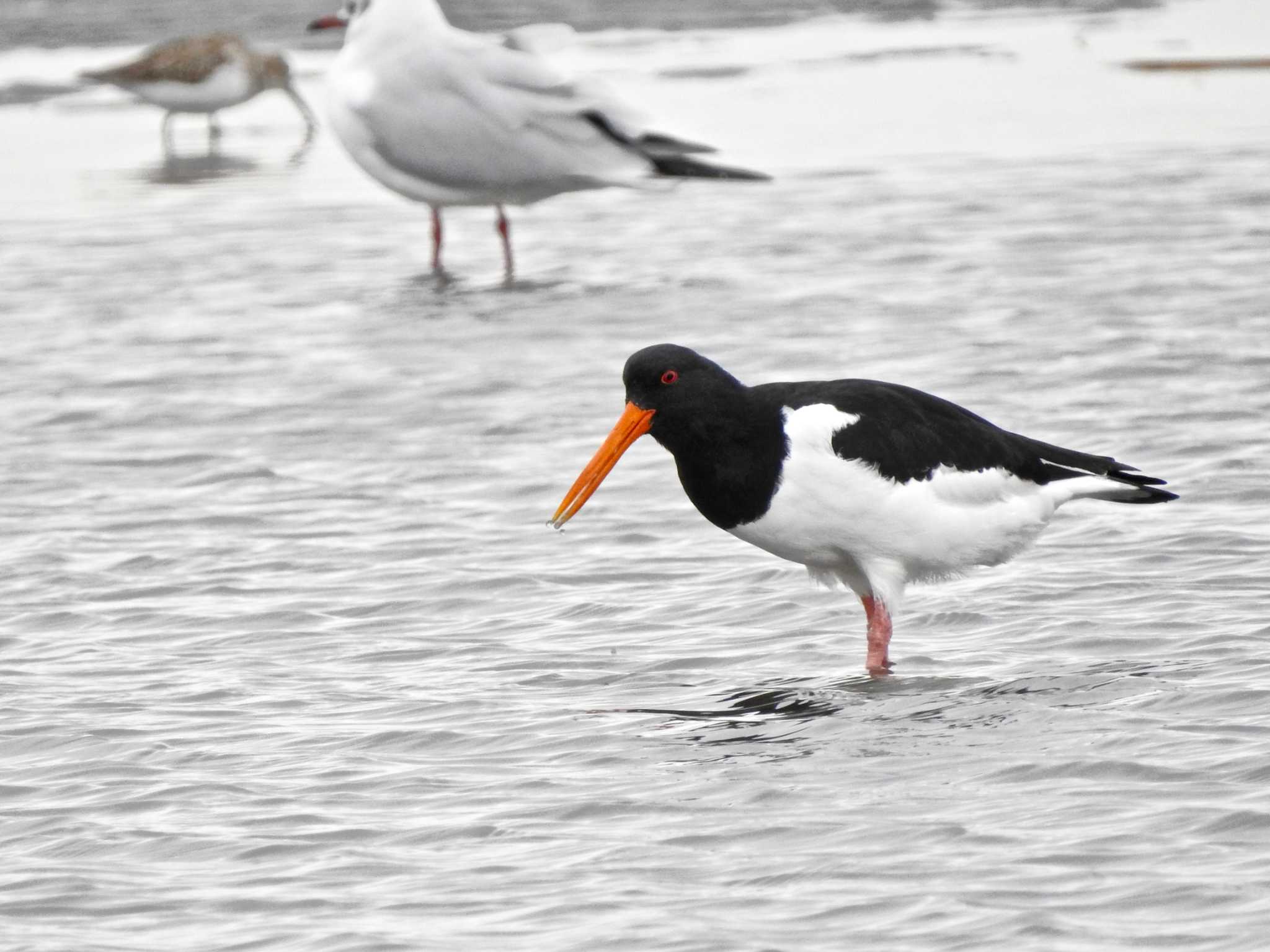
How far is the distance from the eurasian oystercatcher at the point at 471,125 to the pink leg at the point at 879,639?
23.6 feet

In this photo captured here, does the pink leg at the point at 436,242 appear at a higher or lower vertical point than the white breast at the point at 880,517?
lower

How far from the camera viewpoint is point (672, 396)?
6504 mm

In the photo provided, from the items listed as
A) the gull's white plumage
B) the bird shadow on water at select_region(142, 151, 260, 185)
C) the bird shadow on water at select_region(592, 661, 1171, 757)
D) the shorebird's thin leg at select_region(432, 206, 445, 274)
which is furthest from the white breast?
the bird shadow on water at select_region(142, 151, 260, 185)

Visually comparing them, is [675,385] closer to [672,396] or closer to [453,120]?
[672,396]

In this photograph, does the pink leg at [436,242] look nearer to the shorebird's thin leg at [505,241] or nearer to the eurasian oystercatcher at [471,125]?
the eurasian oystercatcher at [471,125]

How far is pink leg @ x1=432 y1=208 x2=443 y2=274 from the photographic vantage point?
13.4 metres

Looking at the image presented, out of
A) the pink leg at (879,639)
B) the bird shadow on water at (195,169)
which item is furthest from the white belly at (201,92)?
the pink leg at (879,639)

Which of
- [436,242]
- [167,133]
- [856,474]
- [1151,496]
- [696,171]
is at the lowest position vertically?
[167,133]

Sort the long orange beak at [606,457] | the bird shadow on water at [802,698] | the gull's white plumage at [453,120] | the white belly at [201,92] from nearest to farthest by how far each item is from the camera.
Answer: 1. the bird shadow on water at [802,698]
2. the long orange beak at [606,457]
3. the gull's white plumage at [453,120]
4. the white belly at [201,92]

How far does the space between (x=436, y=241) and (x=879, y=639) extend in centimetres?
770

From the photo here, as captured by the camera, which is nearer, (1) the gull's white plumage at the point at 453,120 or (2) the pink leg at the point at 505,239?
(2) the pink leg at the point at 505,239

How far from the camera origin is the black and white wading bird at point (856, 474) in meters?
6.32

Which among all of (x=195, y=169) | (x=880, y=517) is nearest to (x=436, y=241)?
(x=195, y=169)

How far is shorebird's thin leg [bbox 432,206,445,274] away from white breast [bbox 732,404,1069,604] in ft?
23.0
